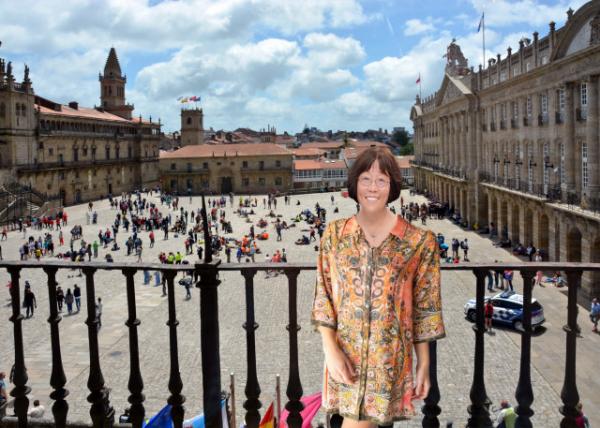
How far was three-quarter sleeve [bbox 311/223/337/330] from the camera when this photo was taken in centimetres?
371

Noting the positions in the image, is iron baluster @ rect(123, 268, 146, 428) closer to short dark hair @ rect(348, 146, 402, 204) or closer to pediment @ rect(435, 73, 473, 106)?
short dark hair @ rect(348, 146, 402, 204)

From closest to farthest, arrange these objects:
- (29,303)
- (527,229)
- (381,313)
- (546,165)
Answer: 1. (381,313)
2. (29,303)
3. (546,165)
4. (527,229)

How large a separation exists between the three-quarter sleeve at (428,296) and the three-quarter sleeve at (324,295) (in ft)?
1.67

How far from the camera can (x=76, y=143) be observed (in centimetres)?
7619

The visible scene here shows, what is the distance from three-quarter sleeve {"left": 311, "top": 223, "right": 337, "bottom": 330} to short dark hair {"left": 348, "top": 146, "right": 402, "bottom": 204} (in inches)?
14.5

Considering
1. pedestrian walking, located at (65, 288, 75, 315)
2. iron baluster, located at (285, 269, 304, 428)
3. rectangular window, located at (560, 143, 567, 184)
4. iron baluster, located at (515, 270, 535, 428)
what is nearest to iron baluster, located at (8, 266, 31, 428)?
iron baluster, located at (285, 269, 304, 428)

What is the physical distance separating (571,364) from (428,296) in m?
1.29

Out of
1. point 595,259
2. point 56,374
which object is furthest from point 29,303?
point 595,259

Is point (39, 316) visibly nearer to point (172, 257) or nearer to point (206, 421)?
point (172, 257)

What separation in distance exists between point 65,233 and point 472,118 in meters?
33.3

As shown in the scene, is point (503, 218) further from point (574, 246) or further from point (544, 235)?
point (574, 246)

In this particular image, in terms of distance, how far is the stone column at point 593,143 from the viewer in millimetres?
25502

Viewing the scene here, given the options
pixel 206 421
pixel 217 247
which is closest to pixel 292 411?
pixel 206 421

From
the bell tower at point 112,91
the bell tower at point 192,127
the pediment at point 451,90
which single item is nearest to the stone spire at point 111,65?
the bell tower at point 112,91
